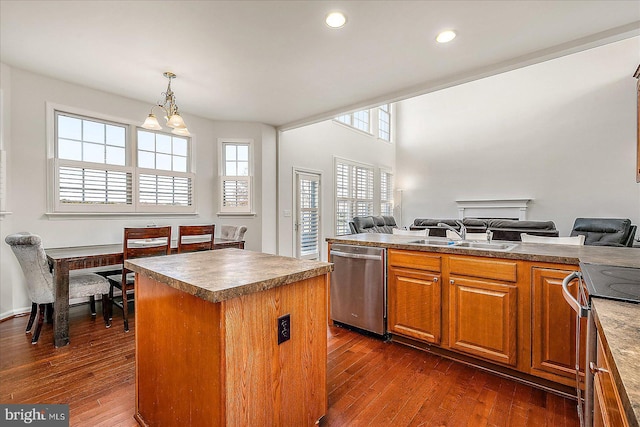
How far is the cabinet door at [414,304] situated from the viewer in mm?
2350

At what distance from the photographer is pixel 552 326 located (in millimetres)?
1873

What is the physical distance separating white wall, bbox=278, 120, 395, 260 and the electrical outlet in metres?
4.01

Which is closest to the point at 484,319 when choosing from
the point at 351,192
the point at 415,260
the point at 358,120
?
the point at 415,260

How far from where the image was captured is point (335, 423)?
1.64 metres

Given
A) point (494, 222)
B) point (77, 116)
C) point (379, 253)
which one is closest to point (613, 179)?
point (494, 222)

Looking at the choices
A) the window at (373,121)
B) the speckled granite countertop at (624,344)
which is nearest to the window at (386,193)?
the window at (373,121)

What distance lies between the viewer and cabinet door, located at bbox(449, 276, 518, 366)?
2031 millimetres

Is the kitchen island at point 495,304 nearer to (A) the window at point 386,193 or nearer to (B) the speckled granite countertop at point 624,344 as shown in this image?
(B) the speckled granite countertop at point 624,344

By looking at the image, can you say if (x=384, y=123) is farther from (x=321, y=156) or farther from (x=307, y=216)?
(x=307, y=216)

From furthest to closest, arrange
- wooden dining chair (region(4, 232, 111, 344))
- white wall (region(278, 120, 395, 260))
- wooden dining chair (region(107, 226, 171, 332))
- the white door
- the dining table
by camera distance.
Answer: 1. the white door
2. white wall (region(278, 120, 395, 260))
3. wooden dining chair (region(107, 226, 171, 332))
4. the dining table
5. wooden dining chair (region(4, 232, 111, 344))

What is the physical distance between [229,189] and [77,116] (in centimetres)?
212

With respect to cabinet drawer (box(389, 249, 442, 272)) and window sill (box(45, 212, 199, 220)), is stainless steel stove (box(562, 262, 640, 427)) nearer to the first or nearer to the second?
cabinet drawer (box(389, 249, 442, 272))

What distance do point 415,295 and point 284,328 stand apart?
146 cm

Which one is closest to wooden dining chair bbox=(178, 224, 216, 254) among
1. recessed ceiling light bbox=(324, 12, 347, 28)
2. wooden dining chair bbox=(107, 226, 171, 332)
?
wooden dining chair bbox=(107, 226, 171, 332)
